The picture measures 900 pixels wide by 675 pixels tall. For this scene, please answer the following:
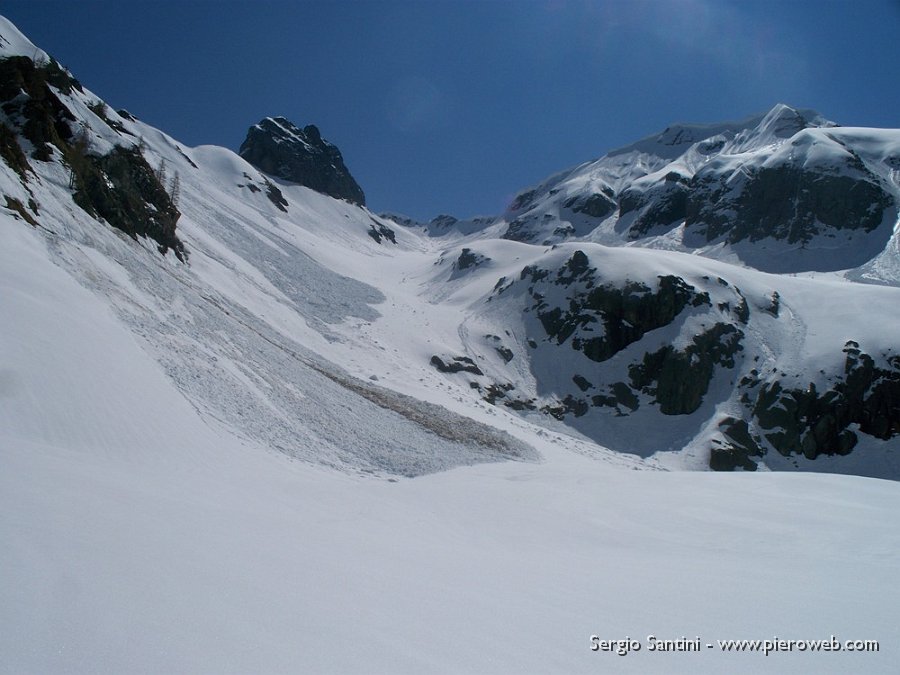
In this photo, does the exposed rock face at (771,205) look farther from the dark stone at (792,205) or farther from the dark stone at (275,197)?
the dark stone at (275,197)

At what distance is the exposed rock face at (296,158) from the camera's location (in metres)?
127

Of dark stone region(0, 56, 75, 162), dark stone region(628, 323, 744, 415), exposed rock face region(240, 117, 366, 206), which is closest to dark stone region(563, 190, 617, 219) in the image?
exposed rock face region(240, 117, 366, 206)

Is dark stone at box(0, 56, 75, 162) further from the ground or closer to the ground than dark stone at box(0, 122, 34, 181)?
further from the ground

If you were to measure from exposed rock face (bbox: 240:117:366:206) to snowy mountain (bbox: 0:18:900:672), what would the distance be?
82.3 meters

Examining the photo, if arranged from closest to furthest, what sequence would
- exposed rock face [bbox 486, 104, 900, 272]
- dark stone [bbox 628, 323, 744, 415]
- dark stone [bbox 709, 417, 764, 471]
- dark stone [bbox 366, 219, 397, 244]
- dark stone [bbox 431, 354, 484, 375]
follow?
dark stone [bbox 709, 417, 764, 471], dark stone [bbox 431, 354, 484, 375], dark stone [bbox 628, 323, 744, 415], exposed rock face [bbox 486, 104, 900, 272], dark stone [bbox 366, 219, 397, 244]

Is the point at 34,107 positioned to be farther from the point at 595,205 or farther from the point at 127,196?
the point at 595,205

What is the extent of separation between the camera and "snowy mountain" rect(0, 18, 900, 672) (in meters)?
Result: 4.09

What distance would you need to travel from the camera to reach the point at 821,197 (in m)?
87.6

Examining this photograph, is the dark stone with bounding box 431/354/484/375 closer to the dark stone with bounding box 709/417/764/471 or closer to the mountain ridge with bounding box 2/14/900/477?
the mountain ridge with bounding box 2/14/900/477

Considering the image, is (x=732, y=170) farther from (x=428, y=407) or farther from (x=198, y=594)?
(x=198, y=594)

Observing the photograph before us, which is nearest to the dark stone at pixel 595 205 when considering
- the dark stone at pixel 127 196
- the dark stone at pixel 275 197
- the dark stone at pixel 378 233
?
the dark stone at pixel 378 233

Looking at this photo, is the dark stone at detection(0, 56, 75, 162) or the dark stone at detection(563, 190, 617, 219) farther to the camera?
the dark stone at detection(563, 190, 617, 219)

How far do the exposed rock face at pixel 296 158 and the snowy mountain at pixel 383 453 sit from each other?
82270mm

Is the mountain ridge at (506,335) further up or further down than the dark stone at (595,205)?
further down
